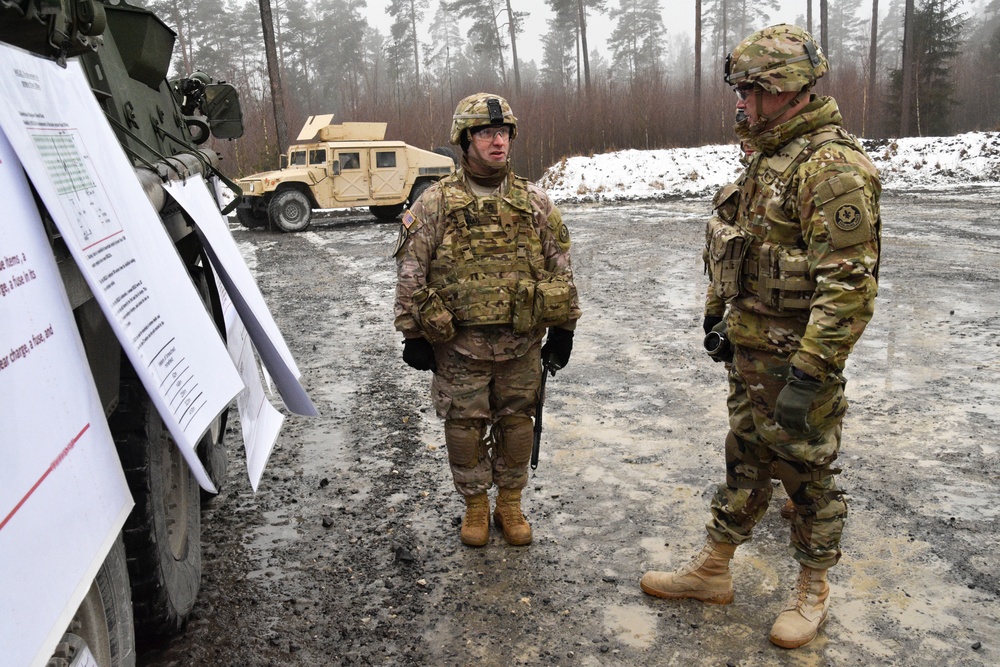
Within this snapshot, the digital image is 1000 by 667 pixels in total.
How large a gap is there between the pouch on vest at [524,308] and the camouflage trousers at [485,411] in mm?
180

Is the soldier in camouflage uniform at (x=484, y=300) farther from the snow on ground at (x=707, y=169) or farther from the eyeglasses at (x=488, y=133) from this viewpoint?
the snow on ground at (x=707, y=169)

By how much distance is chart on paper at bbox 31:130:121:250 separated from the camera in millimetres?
1584

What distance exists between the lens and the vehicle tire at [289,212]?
15.6 m

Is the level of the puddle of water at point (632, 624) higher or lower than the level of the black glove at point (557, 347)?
lower

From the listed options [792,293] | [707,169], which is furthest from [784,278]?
[707,169]

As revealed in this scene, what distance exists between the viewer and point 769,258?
260 centimetres

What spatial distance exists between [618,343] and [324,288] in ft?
13.9

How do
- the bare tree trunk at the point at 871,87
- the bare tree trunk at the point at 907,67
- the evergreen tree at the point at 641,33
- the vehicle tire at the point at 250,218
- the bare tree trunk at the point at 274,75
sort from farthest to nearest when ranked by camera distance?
1. the evergreen tree at the point at 641,33
2. the bare tree trunk at the point at 871,87
3. the bare tree trunk at the point at 907,67
4. the bare tree trunk at the point at 274,75
5. the vehicle tire at the point at 250,218

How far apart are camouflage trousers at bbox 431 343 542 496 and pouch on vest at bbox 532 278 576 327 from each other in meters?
0.18

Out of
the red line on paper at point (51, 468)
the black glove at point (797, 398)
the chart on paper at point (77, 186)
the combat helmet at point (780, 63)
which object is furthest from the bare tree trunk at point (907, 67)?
the red line on paper at point (51, 468)

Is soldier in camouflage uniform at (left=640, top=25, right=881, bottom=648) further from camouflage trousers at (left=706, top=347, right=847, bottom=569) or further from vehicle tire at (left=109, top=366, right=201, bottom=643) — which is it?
vehicle tire at (left=109, top=366, right=201, bottom=643)

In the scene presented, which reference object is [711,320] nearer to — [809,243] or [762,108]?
[809,243]

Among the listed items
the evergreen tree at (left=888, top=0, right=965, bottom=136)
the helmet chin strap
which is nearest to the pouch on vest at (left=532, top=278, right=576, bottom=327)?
the helmet chin strap

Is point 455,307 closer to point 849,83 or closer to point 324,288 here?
point 324,288
